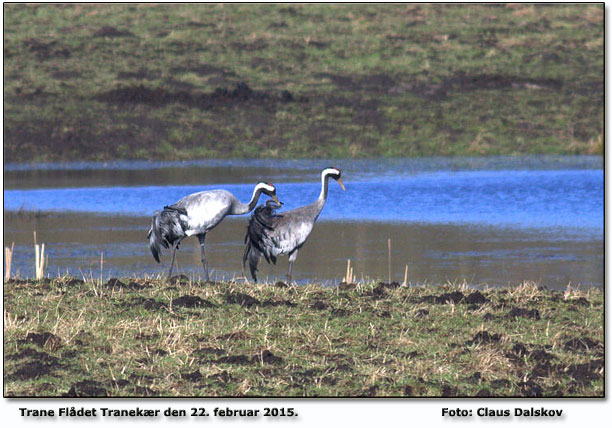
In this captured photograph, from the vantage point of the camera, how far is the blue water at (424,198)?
74.8ft

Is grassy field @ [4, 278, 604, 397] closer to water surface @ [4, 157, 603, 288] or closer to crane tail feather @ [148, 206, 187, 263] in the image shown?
crane tail feather @ [148, 206, 187, 263]

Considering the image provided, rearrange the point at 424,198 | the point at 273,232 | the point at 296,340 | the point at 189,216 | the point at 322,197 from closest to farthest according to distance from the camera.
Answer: the point at 296,340 < the point at 189,216 < the point at 273,232 < the point at 322,197 < the point at 424,198

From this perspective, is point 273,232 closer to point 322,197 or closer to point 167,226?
point 322,197

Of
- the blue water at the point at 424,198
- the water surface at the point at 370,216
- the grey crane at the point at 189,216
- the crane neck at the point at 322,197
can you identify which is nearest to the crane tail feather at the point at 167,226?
the grey crane at the point at 189,216

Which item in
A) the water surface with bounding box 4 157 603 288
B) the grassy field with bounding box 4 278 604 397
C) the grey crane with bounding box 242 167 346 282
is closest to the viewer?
the grassy field with bounding box 4 278 604 397

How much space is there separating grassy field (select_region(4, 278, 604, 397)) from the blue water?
893cm

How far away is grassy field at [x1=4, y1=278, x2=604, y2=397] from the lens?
8.79 m

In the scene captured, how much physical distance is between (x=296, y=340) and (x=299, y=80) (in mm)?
35774

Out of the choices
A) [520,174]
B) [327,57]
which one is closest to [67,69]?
[327,57]

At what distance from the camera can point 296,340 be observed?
10.1 metres

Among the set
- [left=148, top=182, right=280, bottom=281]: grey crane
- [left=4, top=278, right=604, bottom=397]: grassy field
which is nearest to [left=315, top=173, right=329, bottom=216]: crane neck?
[left=148, top=182, right=280, bottom=281]: grey crane

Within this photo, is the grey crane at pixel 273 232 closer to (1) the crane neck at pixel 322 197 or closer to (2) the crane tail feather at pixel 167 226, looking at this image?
(1) the crane neck at pixel 322 197

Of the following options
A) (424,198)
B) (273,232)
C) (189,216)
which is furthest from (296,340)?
(424,198)

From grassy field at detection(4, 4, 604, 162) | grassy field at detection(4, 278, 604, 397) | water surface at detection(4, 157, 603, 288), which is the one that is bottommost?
grassy field at detection(4, 278, 604, 397)
